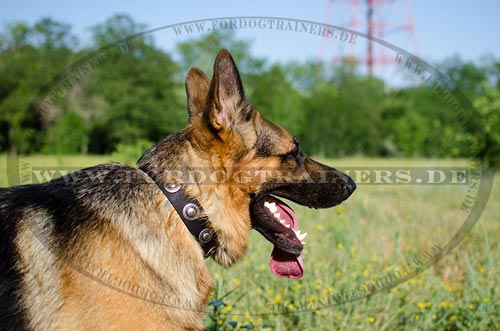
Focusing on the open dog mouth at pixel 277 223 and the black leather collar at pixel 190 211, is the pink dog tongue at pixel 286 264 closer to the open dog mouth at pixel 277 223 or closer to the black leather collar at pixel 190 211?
the open dog mouth at pixel 277 223

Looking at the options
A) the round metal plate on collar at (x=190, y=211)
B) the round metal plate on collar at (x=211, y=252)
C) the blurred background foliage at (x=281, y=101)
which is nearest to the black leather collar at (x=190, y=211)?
the round metal plate on collar at (x=190, y=211)

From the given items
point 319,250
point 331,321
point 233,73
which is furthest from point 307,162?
point 319,250

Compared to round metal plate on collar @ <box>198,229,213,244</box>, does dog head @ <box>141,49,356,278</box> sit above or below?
above

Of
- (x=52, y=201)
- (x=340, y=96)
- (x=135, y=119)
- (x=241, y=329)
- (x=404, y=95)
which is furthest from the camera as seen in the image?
(x=404, y=95)

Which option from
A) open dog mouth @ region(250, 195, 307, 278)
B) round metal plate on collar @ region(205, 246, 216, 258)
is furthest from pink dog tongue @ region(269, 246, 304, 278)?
round metal plate on collar @ region(205, 246, 216, 258)

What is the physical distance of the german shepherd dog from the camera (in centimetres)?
265

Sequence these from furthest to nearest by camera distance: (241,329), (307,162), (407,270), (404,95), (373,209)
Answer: (404,95)
(373,209)
(407,270)
(241,329)
(307,162)

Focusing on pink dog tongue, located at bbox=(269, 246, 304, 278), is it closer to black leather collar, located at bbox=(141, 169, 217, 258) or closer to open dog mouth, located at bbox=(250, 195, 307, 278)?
open dog mouth, located at bbox=(250, 195, 307, 278)

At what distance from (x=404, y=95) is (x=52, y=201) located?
2768 cm

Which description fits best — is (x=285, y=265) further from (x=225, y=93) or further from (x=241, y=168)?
(x=225, y=93)

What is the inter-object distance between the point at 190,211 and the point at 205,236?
202 mm

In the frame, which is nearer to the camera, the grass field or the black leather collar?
the black leather collar

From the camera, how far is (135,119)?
22.9 m

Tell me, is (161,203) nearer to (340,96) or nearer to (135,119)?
(135,119)
